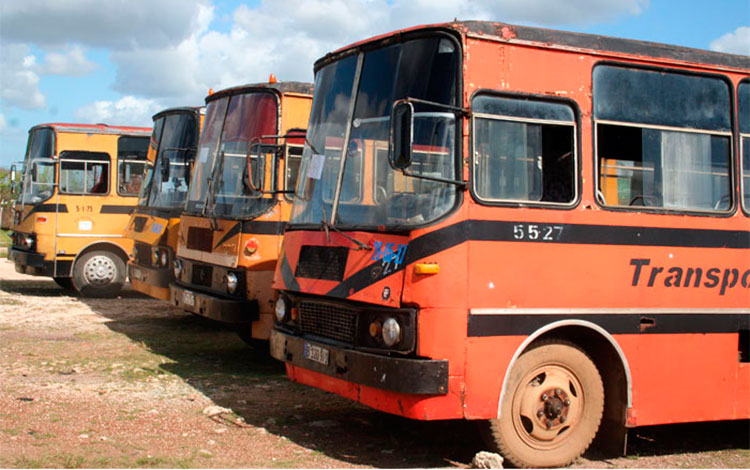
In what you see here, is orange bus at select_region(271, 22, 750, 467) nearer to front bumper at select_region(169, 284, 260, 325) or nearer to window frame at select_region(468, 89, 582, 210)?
window frame at select_region(468, 89, 582, 210)

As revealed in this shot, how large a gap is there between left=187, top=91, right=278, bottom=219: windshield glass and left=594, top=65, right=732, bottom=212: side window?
13.6ft

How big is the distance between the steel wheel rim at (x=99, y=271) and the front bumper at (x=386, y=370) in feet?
34.6

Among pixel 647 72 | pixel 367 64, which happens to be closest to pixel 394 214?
pixel 367 64

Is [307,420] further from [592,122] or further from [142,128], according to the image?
[142,128]

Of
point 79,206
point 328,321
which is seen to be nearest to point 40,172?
point 79,206

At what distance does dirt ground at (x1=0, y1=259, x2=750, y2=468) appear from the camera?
6.27 m

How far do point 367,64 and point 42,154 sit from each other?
11753 mm

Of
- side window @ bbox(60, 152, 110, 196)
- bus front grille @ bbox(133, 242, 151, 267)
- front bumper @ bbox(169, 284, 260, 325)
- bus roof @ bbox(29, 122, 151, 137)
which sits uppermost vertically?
bus roof @ bbox(29, 122, 151, 137)

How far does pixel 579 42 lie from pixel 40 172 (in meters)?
12.7

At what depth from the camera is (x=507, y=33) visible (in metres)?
6.10

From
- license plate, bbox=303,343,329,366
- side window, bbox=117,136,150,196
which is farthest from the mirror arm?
side window, bbox=117,136,150,196

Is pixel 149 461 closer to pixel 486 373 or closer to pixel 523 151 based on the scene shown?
pixel 486 373

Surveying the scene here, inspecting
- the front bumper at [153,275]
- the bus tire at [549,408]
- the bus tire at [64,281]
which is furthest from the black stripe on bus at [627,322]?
the bus tire at [64,281]

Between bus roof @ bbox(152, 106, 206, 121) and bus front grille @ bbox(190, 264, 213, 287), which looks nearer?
bus front grille @ bbox(190, 264, 213, 287)
